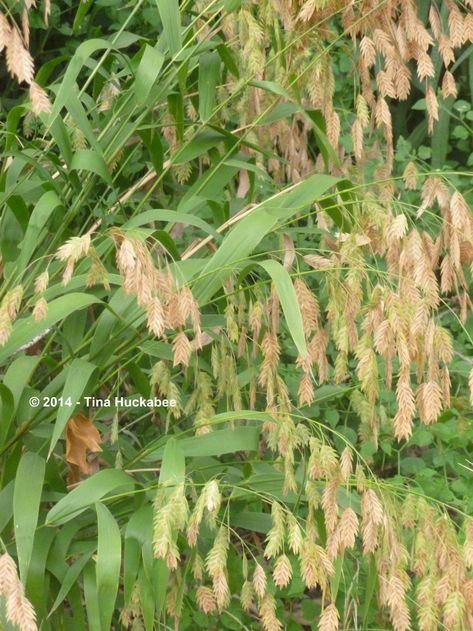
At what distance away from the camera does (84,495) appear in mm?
1526

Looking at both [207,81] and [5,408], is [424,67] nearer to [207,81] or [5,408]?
[207,81]

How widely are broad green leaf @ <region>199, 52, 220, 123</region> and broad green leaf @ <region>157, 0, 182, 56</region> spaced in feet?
0.35

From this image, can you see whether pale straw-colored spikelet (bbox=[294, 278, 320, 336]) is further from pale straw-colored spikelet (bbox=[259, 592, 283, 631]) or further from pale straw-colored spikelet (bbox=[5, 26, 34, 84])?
pale straw-colored spikelet (bbox=[5, 26, 34, 84])

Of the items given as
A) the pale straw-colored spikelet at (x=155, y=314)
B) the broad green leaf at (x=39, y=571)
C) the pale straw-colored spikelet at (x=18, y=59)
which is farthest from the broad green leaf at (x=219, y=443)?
the pale straw-colored spikelet at (x=18, y=59)

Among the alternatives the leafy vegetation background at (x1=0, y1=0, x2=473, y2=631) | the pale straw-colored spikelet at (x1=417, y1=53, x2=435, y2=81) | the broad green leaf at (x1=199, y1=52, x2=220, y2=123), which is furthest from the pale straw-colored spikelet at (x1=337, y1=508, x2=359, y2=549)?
the broad green leaf at (x1=199, y1=52, x2=220, y2=123)

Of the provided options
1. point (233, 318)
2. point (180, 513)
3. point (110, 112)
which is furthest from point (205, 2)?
point (180, 513)

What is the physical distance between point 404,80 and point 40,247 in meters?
0.60

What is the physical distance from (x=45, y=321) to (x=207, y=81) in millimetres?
486

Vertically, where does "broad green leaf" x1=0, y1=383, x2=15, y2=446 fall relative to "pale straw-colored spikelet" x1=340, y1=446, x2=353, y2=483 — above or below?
above

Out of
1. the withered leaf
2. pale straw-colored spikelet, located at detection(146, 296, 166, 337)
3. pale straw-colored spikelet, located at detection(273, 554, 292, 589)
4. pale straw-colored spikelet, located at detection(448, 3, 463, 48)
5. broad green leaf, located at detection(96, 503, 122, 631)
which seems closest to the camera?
pale straw-colored spikelet, located at detection(146, 296, 166, 337)

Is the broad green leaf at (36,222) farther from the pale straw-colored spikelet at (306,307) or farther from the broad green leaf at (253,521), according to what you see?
the broad green leaf at (253,521)

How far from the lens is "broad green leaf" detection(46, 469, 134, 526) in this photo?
5.00 ft

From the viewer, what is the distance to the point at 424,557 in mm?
1438

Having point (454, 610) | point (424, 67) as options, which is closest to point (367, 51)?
point (424, 67)
